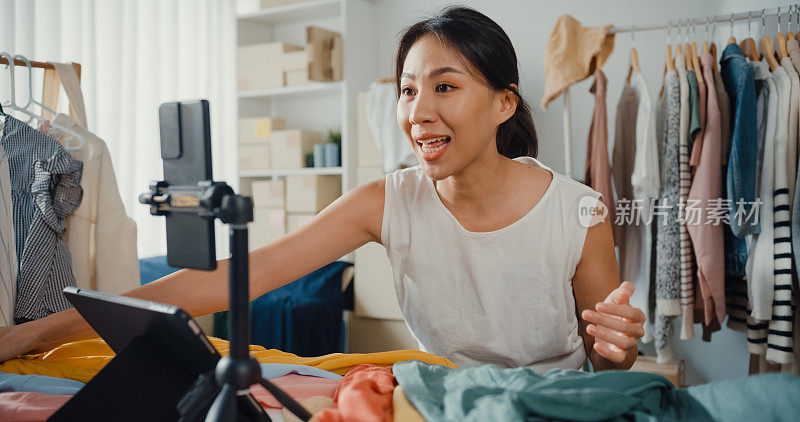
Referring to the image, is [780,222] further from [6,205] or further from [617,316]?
[6,205]

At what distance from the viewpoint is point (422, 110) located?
44.8 inches

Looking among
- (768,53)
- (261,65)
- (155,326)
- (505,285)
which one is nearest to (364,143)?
(261,65)

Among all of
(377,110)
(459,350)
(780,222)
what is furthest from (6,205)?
(780,222)

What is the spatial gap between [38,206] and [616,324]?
137 centimetres

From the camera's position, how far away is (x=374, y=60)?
140 inches

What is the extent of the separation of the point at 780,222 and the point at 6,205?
7.19 feet

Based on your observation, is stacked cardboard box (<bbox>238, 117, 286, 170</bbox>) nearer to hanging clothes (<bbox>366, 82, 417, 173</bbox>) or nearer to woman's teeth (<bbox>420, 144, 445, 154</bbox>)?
hanging clothes (<bbox>366, 82, 417, 173</bbox>)

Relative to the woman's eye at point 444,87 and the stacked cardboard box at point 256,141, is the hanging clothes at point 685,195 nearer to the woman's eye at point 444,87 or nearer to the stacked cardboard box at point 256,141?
the woman's eye at point 444,87

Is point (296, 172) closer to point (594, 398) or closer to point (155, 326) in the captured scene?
point (155, 326)

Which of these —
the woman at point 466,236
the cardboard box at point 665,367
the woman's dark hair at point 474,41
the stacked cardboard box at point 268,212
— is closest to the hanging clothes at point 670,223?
the cardboard box at point 665,367

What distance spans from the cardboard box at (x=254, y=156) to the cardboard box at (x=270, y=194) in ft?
0.32

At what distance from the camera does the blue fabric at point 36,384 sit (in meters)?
0.92

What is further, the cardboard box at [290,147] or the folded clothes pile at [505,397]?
the cardboard box at [290,147]

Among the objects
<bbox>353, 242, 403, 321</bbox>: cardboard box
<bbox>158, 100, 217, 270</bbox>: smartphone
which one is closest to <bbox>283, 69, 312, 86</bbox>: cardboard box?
<bbox>353, 242, 403, 321</bbox>: cardboard box
